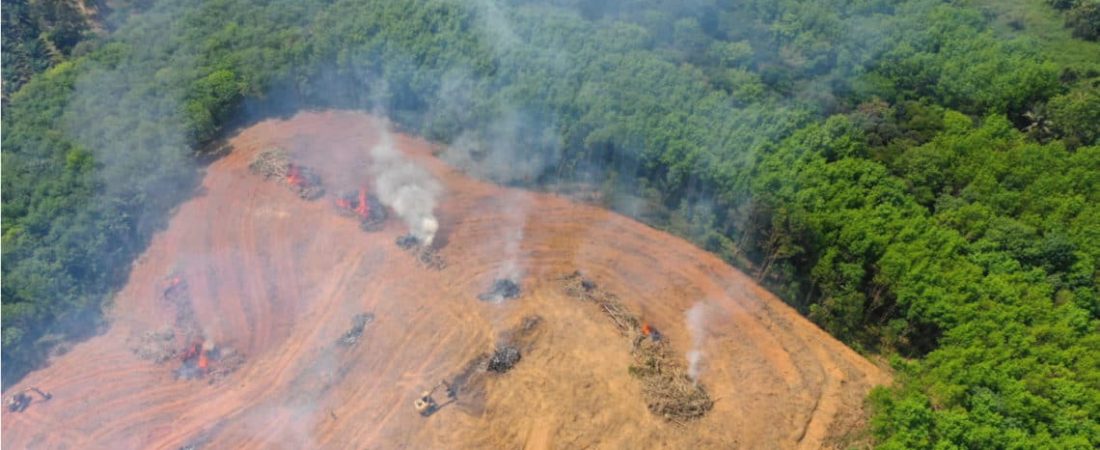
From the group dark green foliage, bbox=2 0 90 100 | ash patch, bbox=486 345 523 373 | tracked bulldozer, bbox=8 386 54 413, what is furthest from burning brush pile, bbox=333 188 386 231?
dark green foliage, bbox=2 0 90 100

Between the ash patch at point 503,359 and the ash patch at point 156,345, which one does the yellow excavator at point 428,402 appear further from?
the ash patch at point 156,345

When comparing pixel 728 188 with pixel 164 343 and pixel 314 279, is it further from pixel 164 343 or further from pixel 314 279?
pixel 164 343

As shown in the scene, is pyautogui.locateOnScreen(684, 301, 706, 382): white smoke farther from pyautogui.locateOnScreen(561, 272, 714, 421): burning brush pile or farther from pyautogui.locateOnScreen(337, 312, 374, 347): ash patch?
pyautogui.locateOnScreen(337, 312, 374, 347): ash patch

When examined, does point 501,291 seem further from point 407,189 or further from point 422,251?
point 407,189

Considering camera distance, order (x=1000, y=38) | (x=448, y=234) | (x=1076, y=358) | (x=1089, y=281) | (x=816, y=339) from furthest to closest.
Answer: (x=1000, y=38) → (x=448, y=234) → (x=816, y=339) → (x=1089, y=281) → (x=1076, y=358)

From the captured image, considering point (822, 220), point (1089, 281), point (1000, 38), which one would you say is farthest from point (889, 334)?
point (1000, 38)

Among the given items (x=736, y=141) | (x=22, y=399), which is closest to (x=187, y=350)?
(x=22, y=399)

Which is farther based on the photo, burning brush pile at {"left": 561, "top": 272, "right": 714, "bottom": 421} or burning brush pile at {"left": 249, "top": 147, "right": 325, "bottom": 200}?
burning brush pile at {"left": 249, "top": 147, "right": 325, "bottom": 200}
